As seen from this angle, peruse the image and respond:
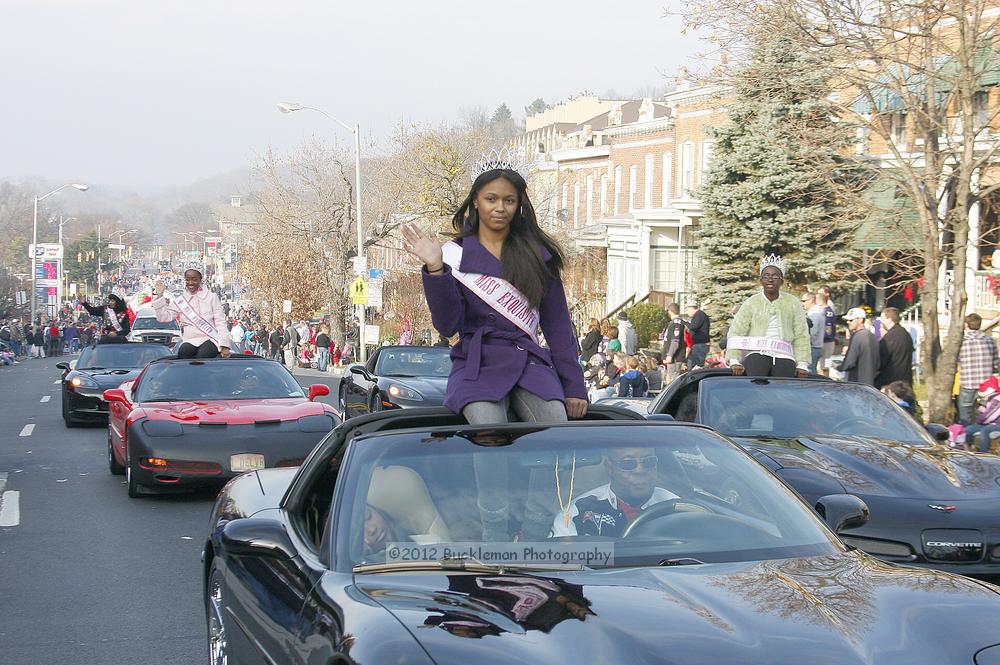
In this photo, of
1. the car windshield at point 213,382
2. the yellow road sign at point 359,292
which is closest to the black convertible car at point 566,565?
the car windshield at point 213,382

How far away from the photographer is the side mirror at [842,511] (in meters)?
4.40

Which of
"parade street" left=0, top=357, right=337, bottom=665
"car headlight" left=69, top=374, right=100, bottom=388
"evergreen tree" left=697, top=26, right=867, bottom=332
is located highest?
"evergreen tree" left=697, top=26, right=867, bottom=332

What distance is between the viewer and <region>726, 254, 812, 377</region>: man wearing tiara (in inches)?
412

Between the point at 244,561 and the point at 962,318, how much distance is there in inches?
454

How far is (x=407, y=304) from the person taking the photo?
51688 mm

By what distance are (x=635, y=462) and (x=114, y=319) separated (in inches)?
717

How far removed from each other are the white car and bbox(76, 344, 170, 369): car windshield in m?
A: 5.39

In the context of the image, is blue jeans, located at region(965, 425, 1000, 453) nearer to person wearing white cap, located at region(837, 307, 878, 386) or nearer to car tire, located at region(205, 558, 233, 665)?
person wearing white cap, located at region(837, 307, 878, 386)

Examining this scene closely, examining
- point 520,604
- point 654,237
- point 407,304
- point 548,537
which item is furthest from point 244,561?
point 407,304

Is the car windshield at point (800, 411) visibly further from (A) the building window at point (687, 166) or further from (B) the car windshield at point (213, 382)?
(A) the building window at point (687, 166)

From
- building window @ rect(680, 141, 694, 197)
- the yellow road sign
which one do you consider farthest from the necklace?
building window @ rect(680, 141, 694, 197)

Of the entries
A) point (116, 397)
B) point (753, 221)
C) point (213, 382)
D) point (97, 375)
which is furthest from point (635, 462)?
point (753, 221)

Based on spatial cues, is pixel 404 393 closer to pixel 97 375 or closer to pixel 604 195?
pixel 97 375

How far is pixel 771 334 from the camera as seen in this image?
1054cm
